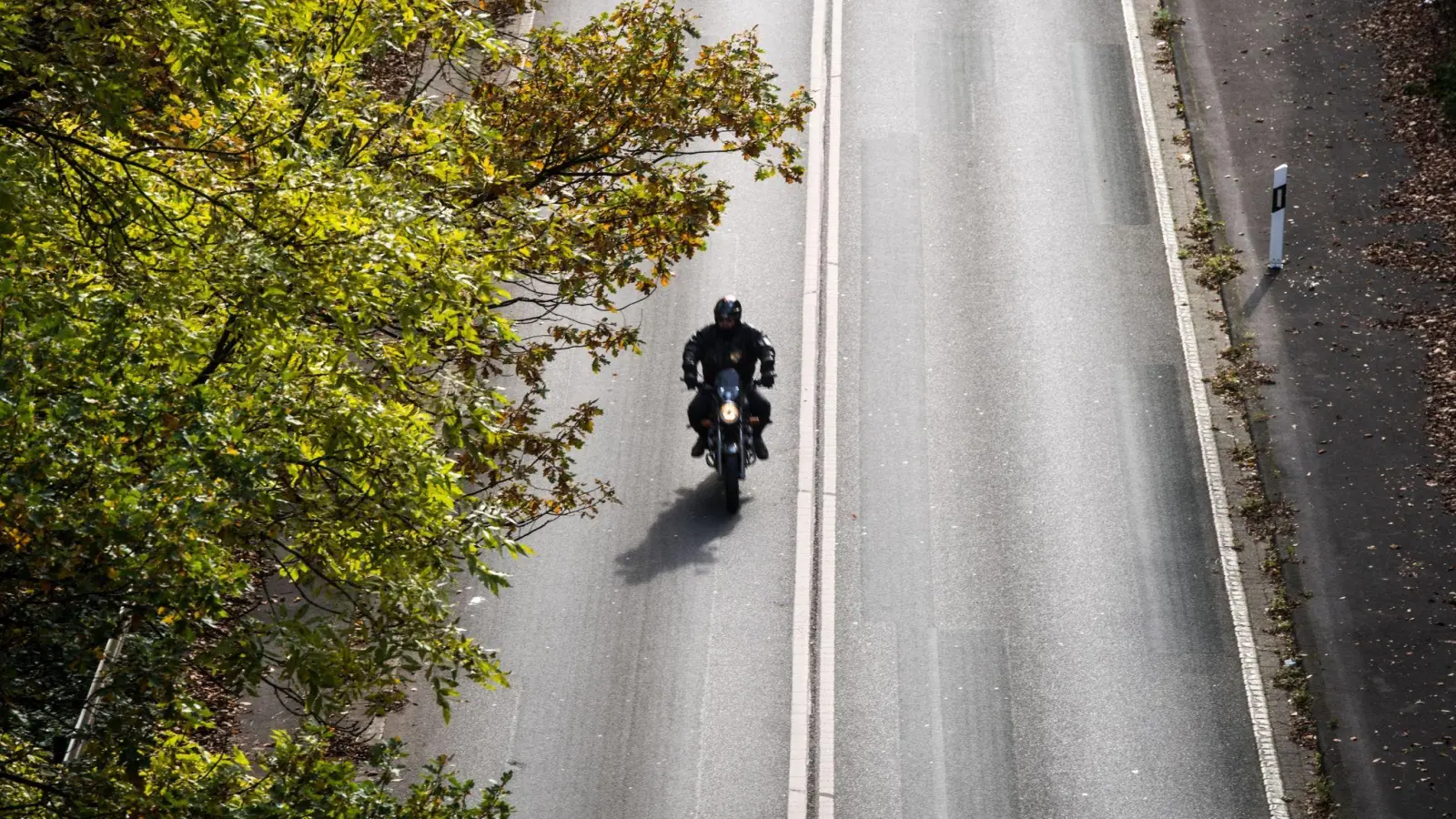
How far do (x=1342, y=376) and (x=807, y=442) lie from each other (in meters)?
5.96

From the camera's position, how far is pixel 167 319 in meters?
8.83

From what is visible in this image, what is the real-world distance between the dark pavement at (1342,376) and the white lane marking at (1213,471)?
1.65ft

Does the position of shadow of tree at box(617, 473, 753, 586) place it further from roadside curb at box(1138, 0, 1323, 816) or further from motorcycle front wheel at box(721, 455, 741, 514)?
roadside curb at box(1138, 0, 1323, 816)

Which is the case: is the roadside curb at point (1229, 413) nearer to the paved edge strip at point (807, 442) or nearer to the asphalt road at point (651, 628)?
the paved edge strip at point (807, 442)

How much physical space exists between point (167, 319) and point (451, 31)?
16.4 feet

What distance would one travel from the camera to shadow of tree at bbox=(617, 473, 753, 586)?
16797 mm

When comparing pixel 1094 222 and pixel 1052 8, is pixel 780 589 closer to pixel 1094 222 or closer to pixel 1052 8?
pixel 1094 222

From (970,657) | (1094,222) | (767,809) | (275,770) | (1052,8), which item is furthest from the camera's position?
(1052,8)

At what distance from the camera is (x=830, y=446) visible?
59.6ft

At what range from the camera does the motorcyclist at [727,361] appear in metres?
17.1

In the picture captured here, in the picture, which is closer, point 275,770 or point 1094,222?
point 275,770

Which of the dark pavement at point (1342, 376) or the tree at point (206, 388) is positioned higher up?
the dark pavement at point (1342, 376)

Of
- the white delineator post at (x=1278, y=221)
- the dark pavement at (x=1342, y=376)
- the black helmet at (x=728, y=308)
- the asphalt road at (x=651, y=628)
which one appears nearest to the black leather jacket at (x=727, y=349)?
the black helmet at (x=728, y=308)

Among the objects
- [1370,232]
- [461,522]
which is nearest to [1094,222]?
[1370,232]
